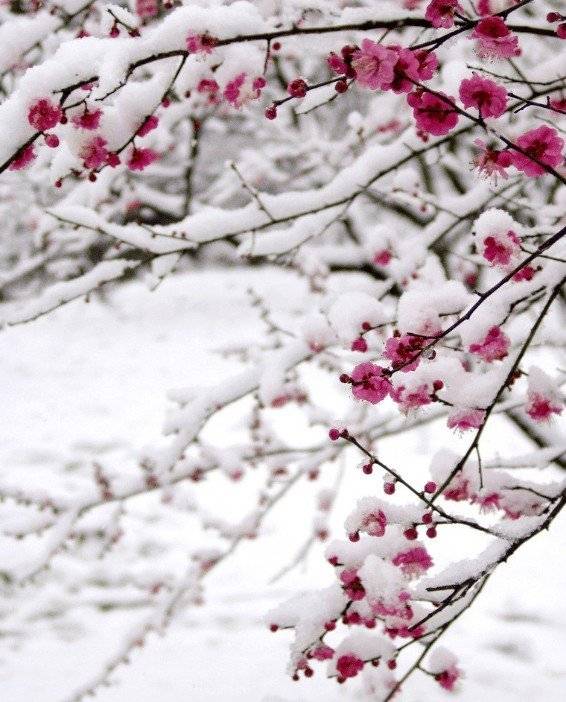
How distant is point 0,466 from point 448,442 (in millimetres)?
4486

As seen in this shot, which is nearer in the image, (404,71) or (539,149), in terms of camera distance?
(404,71)

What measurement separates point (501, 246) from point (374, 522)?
2.01 feet


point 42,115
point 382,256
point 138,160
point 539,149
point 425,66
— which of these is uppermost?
point 382,256

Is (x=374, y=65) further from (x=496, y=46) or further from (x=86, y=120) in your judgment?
(x=86, y=120)

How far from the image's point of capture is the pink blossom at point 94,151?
1.37 m

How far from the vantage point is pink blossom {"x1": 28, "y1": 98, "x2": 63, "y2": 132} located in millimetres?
1195

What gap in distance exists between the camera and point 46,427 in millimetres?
8078

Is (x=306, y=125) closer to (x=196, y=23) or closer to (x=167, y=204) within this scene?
(x=167, y=204)

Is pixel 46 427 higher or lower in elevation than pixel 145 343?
lower

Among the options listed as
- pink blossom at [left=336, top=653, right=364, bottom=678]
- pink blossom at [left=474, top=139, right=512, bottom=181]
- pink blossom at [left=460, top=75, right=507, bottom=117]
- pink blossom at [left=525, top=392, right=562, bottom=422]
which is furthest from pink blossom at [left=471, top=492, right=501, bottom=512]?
pink blossom at [left=460, top=75, right=507, bottom=117]

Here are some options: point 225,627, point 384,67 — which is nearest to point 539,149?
point 384,67

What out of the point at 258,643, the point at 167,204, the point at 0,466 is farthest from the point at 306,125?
the point at 0,466

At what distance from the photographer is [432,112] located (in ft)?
3.92

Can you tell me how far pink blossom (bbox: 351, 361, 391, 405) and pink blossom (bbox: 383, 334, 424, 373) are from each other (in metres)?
0.03
